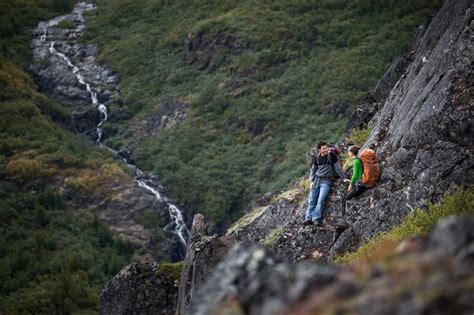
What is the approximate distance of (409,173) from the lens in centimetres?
1489

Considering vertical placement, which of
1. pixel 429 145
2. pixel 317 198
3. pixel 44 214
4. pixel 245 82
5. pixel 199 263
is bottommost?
pixel 44 214

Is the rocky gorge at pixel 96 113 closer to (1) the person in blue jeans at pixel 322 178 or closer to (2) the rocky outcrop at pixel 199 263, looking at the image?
(2) the rocky outcrop at pixel 199 263

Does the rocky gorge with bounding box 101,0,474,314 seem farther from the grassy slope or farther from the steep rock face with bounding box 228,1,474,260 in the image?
the grassy slope

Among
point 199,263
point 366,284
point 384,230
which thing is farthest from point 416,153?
point 366,284

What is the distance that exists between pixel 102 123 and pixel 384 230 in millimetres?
88077

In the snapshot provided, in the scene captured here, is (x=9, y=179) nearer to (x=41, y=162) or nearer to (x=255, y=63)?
(x=41, y=162)

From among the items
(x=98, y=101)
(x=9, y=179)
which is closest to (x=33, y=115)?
(x=98, y=101)

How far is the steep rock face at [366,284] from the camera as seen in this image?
4.24 metres

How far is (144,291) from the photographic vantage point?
1977 cm

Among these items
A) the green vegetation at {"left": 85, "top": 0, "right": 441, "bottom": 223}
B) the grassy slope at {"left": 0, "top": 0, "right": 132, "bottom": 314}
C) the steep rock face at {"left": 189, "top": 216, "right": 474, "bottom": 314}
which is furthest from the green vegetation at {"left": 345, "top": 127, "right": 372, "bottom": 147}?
the green vegetation at {"left": 85, "top": 0, "right": 441, "bottom": 223}

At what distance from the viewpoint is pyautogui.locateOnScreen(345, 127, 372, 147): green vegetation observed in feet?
68.2

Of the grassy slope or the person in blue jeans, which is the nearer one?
the person in blue jeans

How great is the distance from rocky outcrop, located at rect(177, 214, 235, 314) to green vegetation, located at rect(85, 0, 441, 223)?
159ft

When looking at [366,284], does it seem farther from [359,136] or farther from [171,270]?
[359,136]
